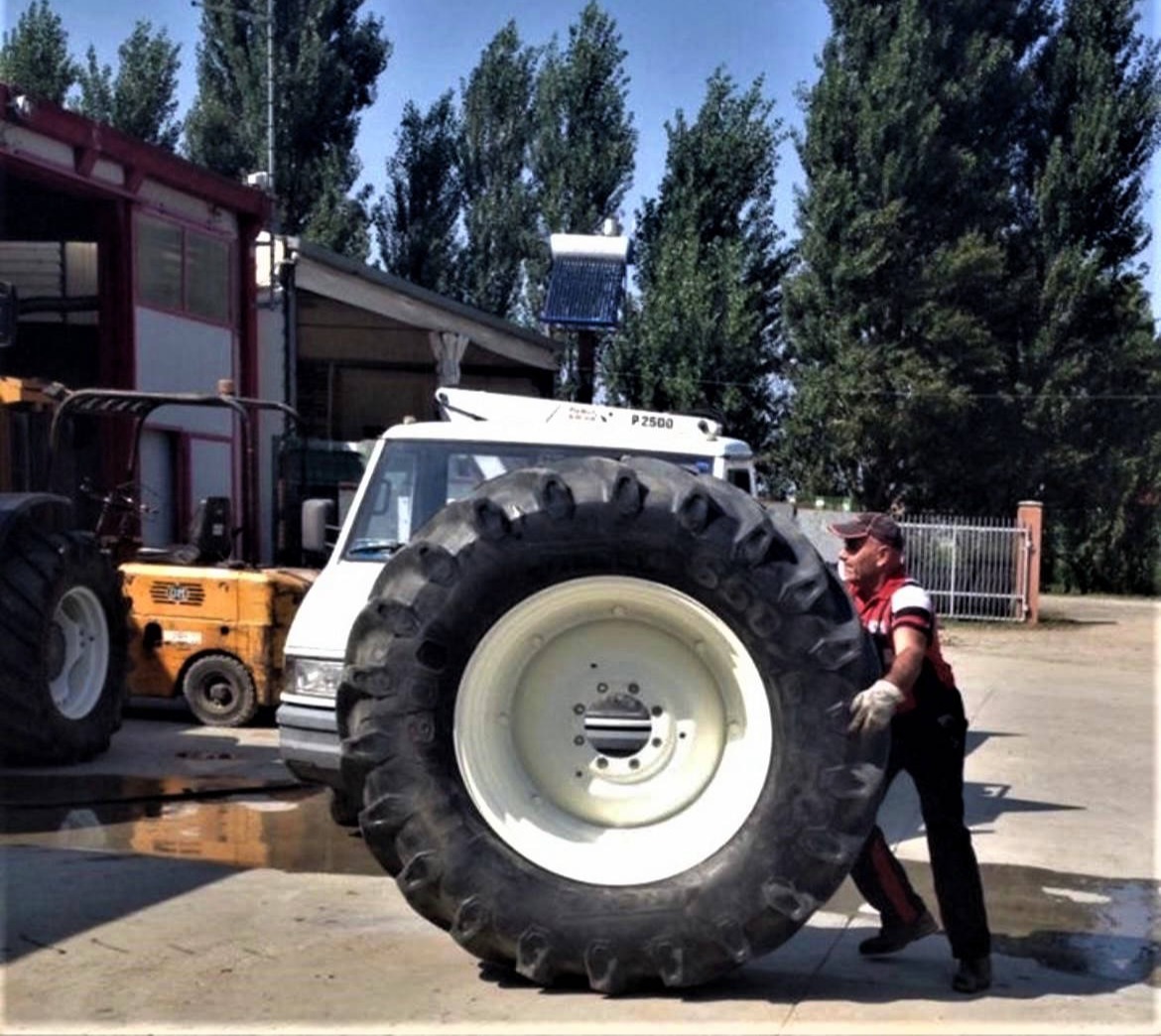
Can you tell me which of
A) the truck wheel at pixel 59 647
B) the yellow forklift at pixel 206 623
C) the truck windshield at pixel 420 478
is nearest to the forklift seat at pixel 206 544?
the yellow forklift at pixel 206 623

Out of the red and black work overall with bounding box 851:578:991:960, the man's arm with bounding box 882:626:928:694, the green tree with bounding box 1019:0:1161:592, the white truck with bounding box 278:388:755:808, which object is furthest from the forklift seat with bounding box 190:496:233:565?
the green tree with bounding box 1019:0:1161:592

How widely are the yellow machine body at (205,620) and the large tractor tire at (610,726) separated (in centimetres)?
671

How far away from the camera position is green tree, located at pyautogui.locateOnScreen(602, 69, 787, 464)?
3344 centimetres

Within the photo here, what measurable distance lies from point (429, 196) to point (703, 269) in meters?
7.87

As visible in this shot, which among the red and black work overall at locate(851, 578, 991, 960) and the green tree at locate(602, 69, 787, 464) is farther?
the green tree at locate(602, 69, 787, 464)

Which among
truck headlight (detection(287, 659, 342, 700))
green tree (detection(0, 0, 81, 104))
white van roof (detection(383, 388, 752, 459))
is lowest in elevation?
truck headlight (detection(287, 659, 342, 700))

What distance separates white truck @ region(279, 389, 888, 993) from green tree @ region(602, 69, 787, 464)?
28.2m

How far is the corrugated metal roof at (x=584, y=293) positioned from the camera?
1564 cm

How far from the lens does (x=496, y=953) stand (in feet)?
16.7

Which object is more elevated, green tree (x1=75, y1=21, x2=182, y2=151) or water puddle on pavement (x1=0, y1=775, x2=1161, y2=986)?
green tree (x1=75, y1=21, x2=182, y2=151)

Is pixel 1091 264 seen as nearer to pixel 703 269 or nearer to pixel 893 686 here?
pixel 703 269

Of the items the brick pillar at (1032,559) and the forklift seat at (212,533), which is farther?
the brick pillar at (1032,559)

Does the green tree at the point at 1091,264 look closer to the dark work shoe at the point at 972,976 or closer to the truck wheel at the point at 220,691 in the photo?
the truck wheel at the point at 220,691

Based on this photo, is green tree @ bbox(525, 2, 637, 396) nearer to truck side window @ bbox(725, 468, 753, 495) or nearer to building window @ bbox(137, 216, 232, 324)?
building window @ bbox(137, 216, 232, 324)
